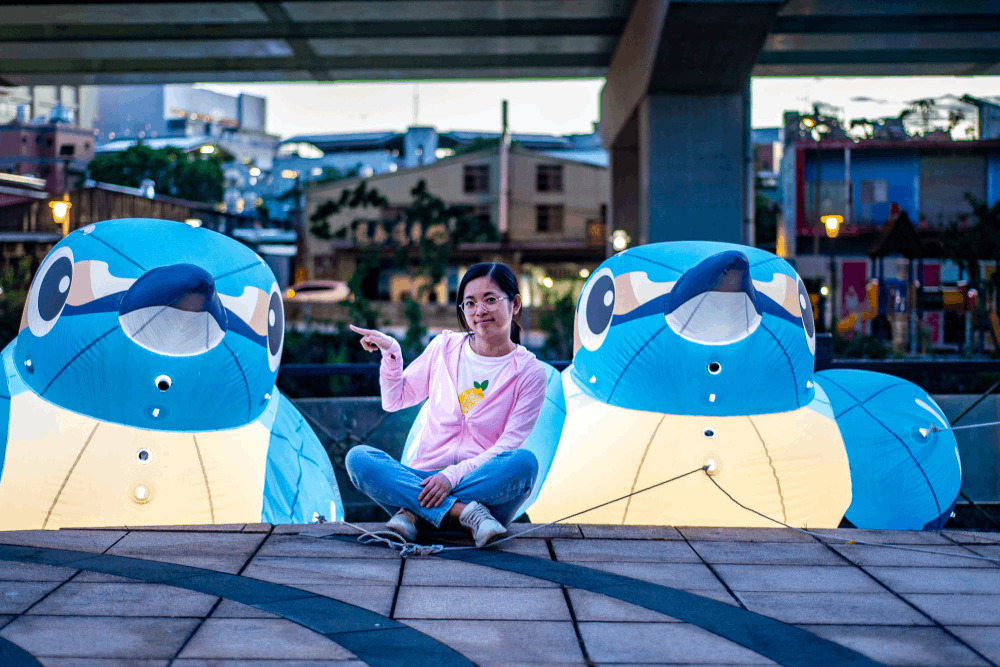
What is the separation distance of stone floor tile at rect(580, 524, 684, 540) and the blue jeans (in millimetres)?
302

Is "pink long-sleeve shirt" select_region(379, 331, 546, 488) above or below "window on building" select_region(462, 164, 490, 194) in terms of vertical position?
below

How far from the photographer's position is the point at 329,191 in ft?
112

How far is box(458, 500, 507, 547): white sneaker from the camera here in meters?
3.47

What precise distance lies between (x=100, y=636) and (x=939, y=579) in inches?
100

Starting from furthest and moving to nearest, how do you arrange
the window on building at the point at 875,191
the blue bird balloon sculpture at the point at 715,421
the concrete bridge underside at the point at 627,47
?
1. the window on building at the point at 875,191
2. the concrete bridge underside at the point at 627,47
3. the blue bird balloon sculpture at the point at 715,421

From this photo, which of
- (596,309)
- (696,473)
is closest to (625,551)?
(696,473)

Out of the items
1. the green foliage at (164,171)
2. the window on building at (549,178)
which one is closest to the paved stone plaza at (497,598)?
the window on building at (549,178)

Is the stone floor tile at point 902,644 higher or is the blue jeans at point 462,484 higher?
the blue jeans at point 462,484

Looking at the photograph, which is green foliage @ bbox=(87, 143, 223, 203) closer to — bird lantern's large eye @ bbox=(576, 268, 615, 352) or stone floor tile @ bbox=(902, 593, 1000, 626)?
bird lantern's large eye @ bbox=(576, 268, 615, 352)

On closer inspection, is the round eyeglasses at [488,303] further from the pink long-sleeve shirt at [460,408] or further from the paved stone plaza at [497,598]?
the paved stone plaza at [497,598]

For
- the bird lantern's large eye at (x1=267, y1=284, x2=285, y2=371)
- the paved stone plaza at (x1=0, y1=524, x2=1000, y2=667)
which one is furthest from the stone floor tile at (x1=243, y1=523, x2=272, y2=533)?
the bird lantern's large eye at (x1=267, y1=284, x2=285, y2=371)

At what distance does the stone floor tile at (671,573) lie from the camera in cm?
301

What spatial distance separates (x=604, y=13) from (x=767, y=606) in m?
9.22

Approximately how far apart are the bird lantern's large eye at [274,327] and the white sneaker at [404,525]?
68.4 inches
